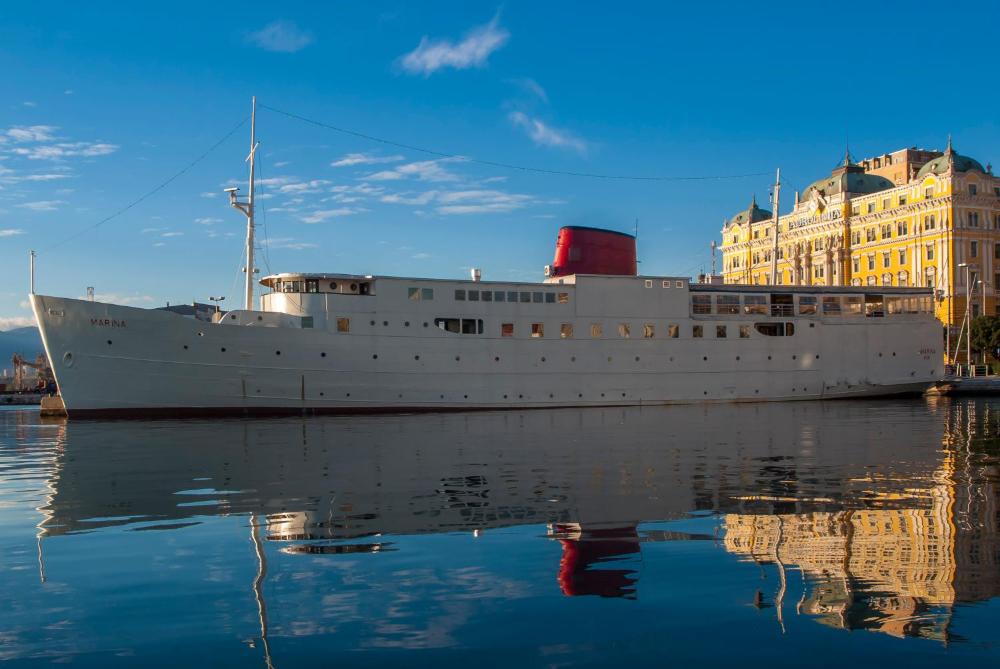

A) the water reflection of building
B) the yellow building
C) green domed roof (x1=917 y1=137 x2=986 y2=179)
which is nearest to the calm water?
the water reflection of building

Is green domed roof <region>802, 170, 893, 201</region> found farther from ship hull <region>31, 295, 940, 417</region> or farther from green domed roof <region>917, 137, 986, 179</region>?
ship hull <region>31, 295, 940, 417</region>

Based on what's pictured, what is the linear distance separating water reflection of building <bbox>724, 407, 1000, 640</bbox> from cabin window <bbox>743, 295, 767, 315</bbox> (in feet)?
105

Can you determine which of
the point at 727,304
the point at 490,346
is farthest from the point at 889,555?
the point at 727,304

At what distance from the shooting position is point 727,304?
4150cm

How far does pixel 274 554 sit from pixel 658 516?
412 cm

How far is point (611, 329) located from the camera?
38.7 m

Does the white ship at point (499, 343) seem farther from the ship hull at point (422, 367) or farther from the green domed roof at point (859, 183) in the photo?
the green domed roof at point (859, 183)

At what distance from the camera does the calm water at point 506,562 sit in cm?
506

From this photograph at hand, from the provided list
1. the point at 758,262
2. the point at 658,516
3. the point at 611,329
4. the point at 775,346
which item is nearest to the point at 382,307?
the point at 611,329

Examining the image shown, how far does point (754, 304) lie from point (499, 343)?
45.8 feet

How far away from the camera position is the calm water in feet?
16.6

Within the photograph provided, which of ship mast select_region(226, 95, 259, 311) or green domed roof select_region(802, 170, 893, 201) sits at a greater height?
green domed roof select_region(802, 170, 893, 201)

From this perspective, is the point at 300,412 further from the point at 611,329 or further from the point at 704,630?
the point at 704,630

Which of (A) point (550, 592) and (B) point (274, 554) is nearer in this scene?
(A) point (550, 592)
